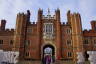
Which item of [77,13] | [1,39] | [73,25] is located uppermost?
[77,13]

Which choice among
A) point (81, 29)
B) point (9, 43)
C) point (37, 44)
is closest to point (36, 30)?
point (37, 44)

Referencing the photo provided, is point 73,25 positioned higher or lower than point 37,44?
higher

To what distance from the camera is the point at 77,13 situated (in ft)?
145

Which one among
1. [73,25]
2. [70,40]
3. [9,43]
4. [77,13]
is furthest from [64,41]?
[9,43]

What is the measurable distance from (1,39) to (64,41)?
1353 cm

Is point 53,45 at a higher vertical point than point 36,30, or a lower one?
lower

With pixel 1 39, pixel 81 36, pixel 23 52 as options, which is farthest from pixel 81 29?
pixel 1 39

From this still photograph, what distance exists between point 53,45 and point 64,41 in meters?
2.49

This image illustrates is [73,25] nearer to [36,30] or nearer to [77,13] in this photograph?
[77,13]

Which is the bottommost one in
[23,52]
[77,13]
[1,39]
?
[23,52]

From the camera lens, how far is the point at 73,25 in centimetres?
4322

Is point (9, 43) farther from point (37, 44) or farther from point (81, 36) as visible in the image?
point (81, 36)

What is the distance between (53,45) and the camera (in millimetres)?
42875

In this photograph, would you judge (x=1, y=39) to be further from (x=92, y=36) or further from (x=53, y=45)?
(x=92, y=36)
